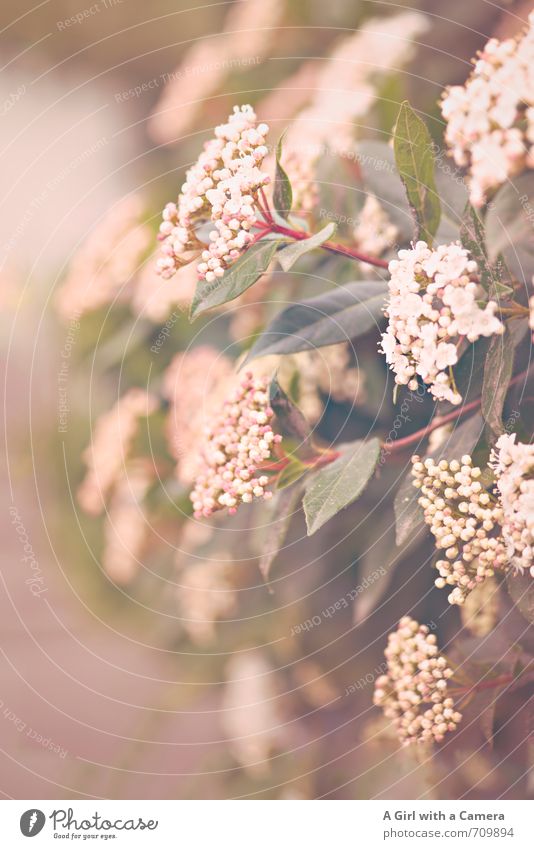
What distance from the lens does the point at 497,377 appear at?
1.17 ft

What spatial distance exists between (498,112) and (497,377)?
14 centimetres

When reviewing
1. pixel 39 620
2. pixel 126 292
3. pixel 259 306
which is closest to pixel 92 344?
pixel 126 292

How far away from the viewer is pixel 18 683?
0.92m

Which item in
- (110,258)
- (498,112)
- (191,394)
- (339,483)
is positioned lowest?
(339,483)

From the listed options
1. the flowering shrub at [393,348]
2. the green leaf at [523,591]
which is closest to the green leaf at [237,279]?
the flowering shrub at [393,348]

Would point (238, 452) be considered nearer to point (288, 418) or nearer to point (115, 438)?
point (288, 418)

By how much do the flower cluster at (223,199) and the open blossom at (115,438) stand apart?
34 centimetres

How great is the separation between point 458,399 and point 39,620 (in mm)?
847

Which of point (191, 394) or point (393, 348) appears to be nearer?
point (393, 348)

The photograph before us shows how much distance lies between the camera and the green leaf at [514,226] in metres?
0.41

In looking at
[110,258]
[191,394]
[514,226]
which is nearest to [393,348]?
[514,226]

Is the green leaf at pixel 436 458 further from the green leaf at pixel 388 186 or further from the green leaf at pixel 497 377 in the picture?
the green leaf at pixel 388 186
